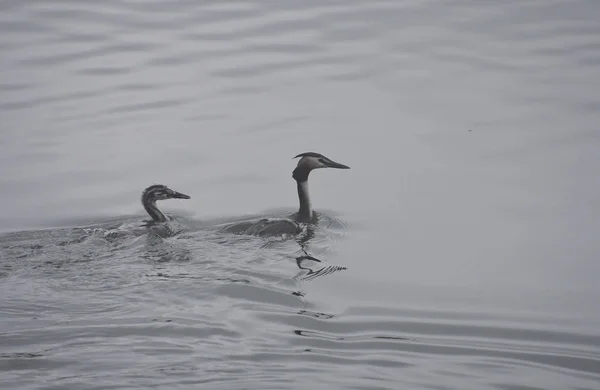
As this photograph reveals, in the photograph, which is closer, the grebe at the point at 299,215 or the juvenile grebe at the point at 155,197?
the grebe at the point at 299,215

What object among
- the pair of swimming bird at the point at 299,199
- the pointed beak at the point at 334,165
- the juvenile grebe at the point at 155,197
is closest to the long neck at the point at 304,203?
the pair of swimming bird at the point at 299,199

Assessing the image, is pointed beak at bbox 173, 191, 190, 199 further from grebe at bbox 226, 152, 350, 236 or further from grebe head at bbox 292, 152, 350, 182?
grebe head at bbox 292, 152, 350, 182

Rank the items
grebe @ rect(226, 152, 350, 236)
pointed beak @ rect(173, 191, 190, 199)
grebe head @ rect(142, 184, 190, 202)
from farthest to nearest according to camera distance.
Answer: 1. pointed beak @ rect(173, 191, 190, 199)
2. grebe head @ rect(142, 184, 190, 202)
3. grebe @ rect(226, 152, 350, 236)

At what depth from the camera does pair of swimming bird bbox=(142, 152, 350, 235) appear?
1070cm

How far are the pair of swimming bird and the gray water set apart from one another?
8.7 inches

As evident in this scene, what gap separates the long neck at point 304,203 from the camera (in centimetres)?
1121

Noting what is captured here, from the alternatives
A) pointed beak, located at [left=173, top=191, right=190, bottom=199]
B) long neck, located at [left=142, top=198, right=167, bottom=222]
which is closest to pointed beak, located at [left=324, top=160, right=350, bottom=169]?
pointed beak, located at [left=173, top=191, right=190, bottom=199]

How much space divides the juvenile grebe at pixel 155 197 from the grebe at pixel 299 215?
3.21ft

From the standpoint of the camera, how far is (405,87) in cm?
1454

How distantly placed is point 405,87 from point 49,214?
215 inches

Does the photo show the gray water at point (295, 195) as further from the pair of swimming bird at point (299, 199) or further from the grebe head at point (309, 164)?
the grebe head at point (309, 164)

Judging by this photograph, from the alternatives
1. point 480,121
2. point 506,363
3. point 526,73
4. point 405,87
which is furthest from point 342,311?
point 526,73

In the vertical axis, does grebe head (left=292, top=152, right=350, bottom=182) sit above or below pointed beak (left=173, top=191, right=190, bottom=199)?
above

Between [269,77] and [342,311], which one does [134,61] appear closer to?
[269,77]
